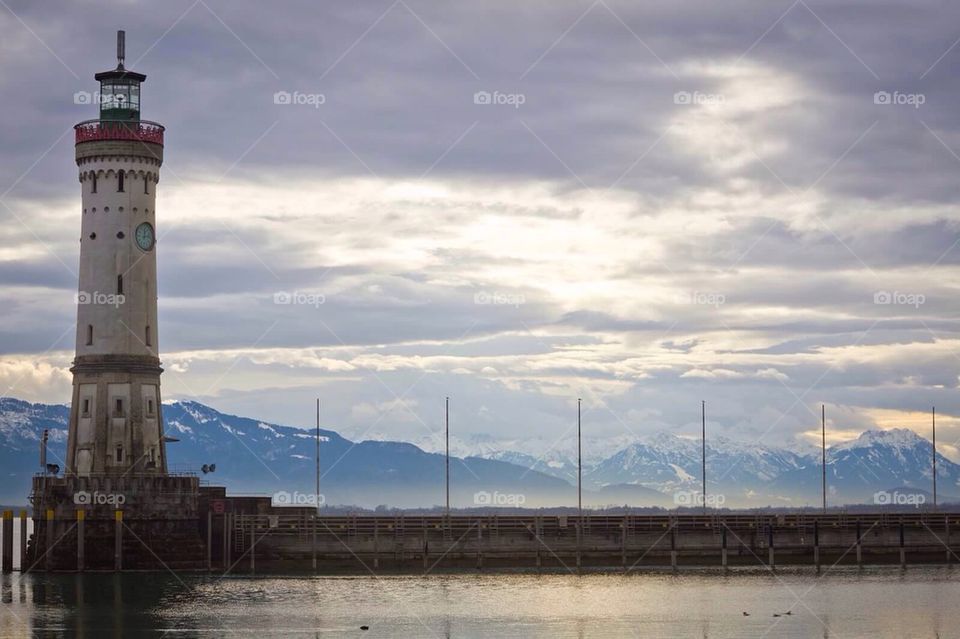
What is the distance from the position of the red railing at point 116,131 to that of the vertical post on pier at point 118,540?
79.9 ft

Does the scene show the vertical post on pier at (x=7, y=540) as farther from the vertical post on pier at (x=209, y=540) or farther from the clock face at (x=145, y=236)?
the clock face at (x=145, y=236)

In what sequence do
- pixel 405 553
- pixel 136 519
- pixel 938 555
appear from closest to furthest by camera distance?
pixel 136 519 → pixel 405 553 → pixel 938 555

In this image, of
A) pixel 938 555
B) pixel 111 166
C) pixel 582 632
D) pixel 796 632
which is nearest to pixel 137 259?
pixel 111 166

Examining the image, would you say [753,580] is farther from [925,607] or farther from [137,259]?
[137,259]

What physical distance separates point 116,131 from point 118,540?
2658 cm

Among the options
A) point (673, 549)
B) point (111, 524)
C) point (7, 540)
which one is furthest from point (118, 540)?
point (673, 549)

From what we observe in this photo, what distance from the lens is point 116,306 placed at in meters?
103

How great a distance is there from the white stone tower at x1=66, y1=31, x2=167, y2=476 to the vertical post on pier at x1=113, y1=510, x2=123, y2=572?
3.36 m

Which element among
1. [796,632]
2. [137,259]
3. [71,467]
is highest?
[137,259]

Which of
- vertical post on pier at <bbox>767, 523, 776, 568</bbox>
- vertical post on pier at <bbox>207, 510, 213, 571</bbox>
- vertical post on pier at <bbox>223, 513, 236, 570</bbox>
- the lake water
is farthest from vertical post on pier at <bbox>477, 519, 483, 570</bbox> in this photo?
vertical post on pier at <bbox>767, 523, 776, 568</bbox>

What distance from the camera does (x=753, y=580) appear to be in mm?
103375

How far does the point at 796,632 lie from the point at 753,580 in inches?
909
